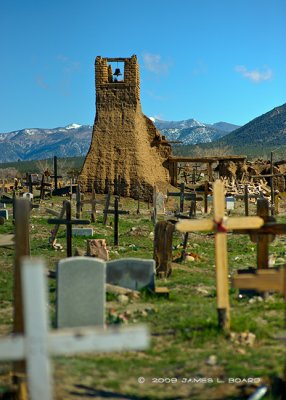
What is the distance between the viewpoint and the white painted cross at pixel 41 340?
14.4ft

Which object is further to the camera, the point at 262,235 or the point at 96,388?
the point at 262,235

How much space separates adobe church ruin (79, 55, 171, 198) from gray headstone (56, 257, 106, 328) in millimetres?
29717

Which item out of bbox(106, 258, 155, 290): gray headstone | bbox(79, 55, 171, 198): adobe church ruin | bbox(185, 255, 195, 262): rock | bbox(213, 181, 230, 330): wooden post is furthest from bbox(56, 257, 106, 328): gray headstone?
bbox(79, 55, 171, 198): adobe church ruin

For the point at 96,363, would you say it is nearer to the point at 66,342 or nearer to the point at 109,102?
the point at 66,342

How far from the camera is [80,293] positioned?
880cm

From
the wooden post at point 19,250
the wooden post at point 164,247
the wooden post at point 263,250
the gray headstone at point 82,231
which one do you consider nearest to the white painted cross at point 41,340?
the wooden post at point 19,250

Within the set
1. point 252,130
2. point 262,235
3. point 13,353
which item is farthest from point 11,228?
point 252,130

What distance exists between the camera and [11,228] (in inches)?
897

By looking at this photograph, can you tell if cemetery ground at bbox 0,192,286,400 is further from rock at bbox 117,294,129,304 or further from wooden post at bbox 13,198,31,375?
wooden post at bbox 13,198,31,375

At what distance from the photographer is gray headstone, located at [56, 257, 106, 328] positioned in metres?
8.68

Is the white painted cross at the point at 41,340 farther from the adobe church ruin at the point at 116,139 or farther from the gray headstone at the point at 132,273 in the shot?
the adobe church ruin at the point at 116,139

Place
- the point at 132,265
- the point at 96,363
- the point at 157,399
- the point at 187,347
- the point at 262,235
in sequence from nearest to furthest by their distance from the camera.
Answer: the point at 157,399, the point at 96,363, the point at 187,347, the point at 262,235, the point at 132,265

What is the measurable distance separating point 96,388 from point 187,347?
2034mm

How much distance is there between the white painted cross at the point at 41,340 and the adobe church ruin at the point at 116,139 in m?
34.0
